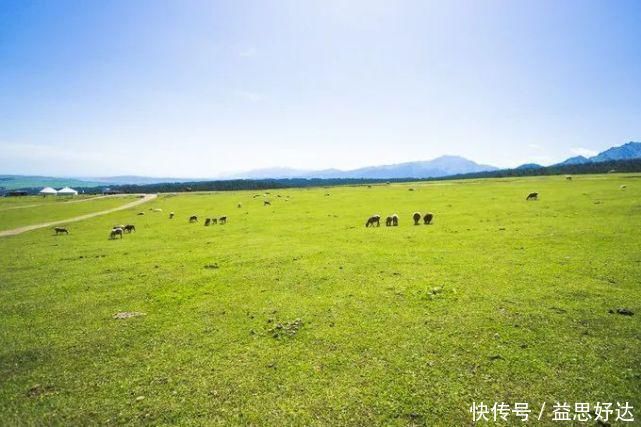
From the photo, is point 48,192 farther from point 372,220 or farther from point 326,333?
point 326,333

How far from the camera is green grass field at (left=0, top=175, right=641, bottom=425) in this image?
8.79 m

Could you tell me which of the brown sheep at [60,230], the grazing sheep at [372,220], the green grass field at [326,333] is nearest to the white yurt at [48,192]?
the brown sheep at [60,230]

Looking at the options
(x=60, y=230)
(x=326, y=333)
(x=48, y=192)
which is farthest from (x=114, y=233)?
(x=48, y=192)

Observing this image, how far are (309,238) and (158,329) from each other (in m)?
18.1

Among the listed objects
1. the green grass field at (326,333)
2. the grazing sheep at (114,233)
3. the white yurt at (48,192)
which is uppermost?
the white yurt at (48,192)

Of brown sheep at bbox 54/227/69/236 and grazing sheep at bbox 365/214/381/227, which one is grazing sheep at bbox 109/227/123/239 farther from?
grazing sheep at bbox 365/214/381/227

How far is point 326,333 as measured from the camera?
40.0 ft

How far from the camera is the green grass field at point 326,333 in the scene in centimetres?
879

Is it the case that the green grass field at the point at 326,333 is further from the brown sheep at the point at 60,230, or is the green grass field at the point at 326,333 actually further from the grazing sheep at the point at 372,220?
the brown sheep at the point at 60,230

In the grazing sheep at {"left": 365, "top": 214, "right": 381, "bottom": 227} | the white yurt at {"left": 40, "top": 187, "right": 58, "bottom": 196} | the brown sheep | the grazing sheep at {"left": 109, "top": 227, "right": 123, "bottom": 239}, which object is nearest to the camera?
the grazing sheep at {"left": 109, "top": 227, "right": 123, "bottom": 239}

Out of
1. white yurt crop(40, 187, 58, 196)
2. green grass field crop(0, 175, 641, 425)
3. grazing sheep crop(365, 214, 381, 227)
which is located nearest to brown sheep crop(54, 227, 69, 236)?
green grass field crop(0, 175, 641, 425)

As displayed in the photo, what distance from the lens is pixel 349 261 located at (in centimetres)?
2148

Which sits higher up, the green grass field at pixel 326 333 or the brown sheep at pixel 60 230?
the brown sheep at pixel 60 230

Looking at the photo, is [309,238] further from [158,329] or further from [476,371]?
[476,371]
